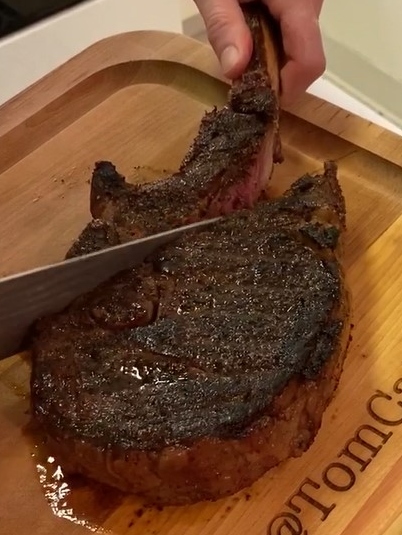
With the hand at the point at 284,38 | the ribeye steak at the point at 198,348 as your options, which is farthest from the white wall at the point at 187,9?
the ribeye steak at the point at 198,348

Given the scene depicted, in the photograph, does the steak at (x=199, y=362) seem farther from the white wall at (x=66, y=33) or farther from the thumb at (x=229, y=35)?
the white wall at (x=66, y=33)

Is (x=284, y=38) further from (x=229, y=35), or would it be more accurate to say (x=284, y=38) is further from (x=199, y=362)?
(x=199, y=362)

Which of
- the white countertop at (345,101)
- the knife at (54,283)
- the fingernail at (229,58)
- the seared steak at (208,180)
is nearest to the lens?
the knife at (54,283)

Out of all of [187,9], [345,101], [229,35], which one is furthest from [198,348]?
[187,9]

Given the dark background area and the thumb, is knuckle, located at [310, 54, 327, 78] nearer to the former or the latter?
the thumb

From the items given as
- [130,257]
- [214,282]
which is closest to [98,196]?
Result: [130,257]

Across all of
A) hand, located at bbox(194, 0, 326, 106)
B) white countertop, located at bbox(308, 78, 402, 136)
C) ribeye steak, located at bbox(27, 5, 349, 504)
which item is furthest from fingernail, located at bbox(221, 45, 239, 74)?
white countertop, located at bbox(308, 78, 402, 136)
